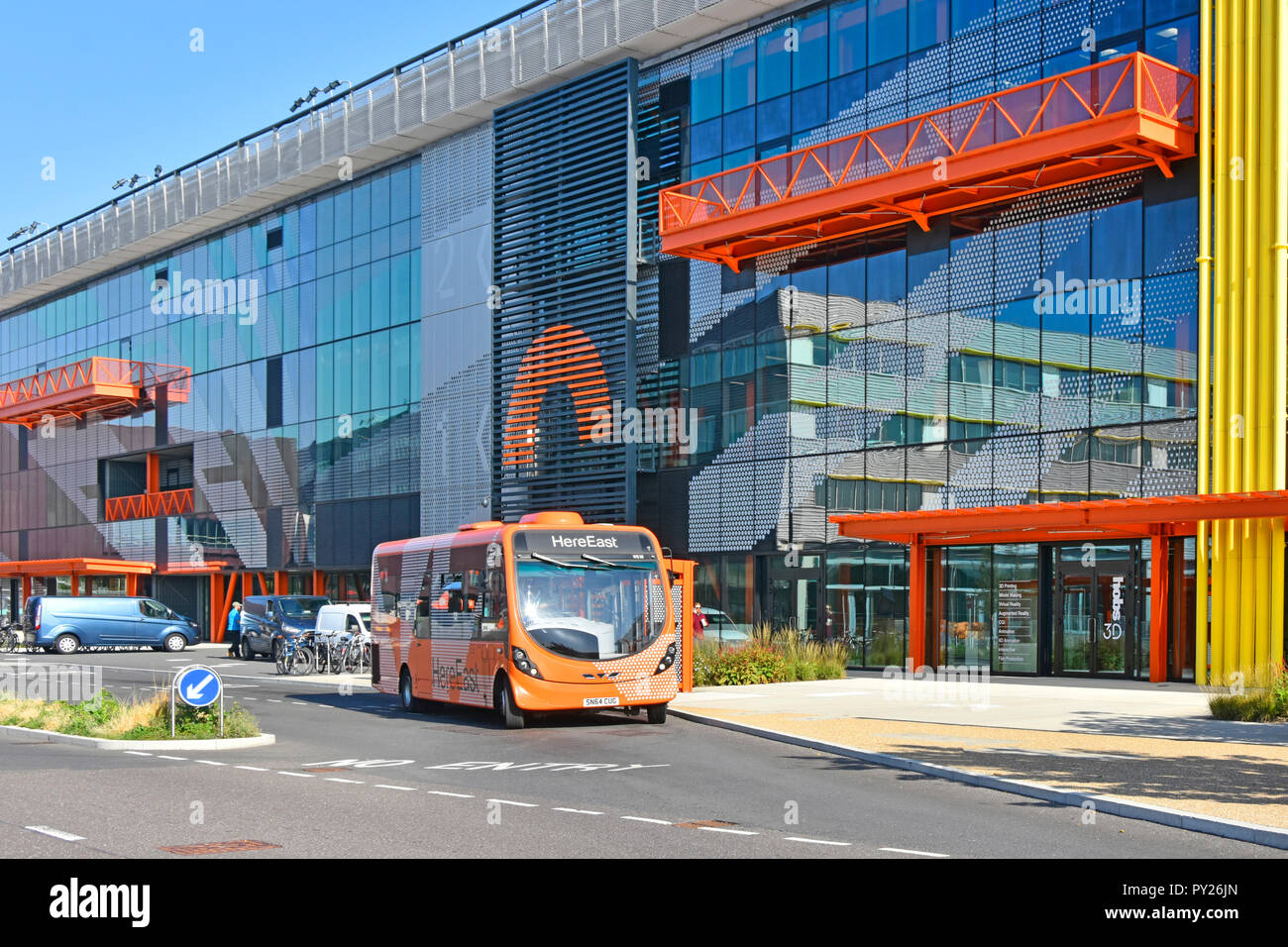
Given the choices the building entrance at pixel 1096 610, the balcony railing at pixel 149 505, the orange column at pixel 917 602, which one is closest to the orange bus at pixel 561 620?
the building entrance at pixel 1096 610

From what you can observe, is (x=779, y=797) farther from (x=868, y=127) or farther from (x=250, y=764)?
(x=868, y=127)

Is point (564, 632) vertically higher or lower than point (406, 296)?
lower

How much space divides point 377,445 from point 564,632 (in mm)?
28590

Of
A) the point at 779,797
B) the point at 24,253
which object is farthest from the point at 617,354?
the point at 24,253

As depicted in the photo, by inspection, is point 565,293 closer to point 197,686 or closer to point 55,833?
point 197,686

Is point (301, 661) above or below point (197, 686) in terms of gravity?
below

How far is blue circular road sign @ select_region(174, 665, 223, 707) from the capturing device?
17125 mm

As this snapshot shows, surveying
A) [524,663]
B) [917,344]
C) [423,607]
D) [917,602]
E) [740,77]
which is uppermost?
[740,77]

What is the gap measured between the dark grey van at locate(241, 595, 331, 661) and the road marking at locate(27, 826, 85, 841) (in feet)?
94.7

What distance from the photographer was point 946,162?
28.1 metres

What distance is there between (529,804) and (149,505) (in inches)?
1997

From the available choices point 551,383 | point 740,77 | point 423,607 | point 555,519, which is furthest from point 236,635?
point 555,519

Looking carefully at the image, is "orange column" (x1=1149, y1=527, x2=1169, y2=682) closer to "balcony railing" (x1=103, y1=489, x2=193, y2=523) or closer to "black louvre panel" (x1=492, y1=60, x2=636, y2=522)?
"black louvre panel" (x1=492, y1=60, x2=636, y2=522)
